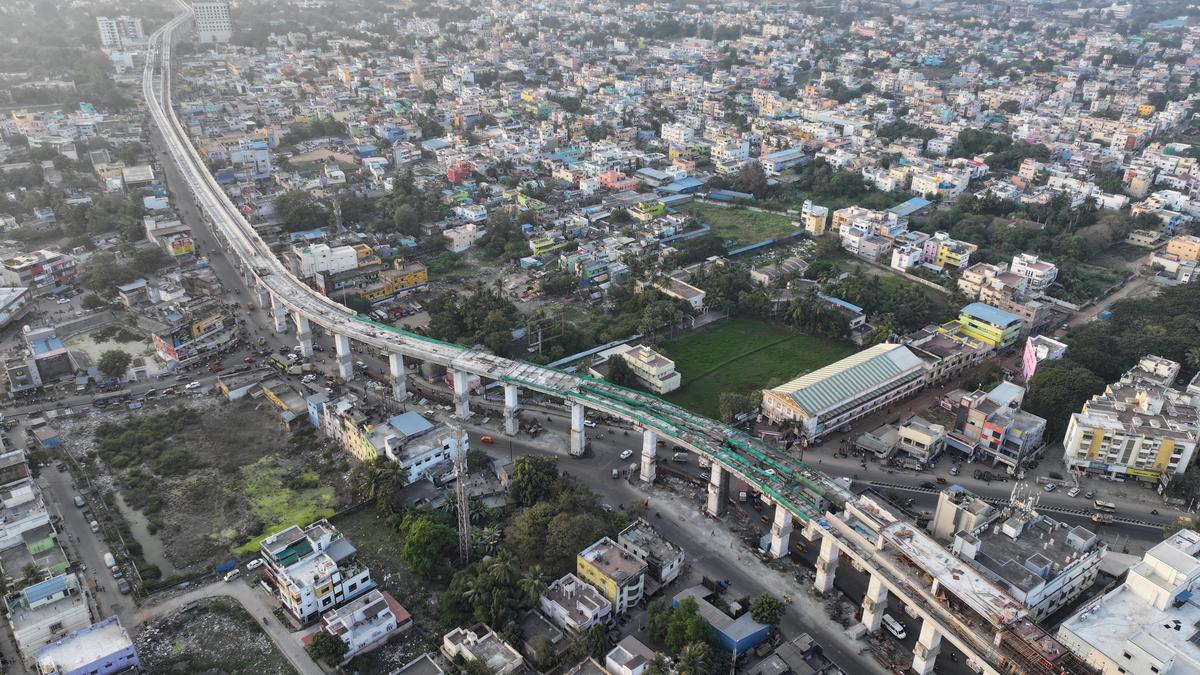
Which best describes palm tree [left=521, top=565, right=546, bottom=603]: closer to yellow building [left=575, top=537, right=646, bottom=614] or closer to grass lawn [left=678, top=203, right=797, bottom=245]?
yellow building [left=575, top=537, right=646, bottom=614]

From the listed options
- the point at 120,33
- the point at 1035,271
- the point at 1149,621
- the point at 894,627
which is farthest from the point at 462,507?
the point at 120,33

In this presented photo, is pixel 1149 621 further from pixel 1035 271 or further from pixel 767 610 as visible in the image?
pixel 1035 271

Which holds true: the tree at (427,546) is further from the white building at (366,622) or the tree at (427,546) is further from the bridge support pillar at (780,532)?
the bridge support pillar at (780,532)

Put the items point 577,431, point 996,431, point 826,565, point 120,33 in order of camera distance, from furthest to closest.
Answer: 1. point 120,33
2. point 996,431
3. point 577,431
4. point 826,565

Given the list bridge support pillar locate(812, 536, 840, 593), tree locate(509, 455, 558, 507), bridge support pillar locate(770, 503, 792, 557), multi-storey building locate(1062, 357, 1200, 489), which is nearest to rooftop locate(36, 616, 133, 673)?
tree locate(509, 455, 558, 507)

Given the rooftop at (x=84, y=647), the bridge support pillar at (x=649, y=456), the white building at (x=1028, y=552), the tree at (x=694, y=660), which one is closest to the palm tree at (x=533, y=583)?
the tree at (x=694, y=660)
